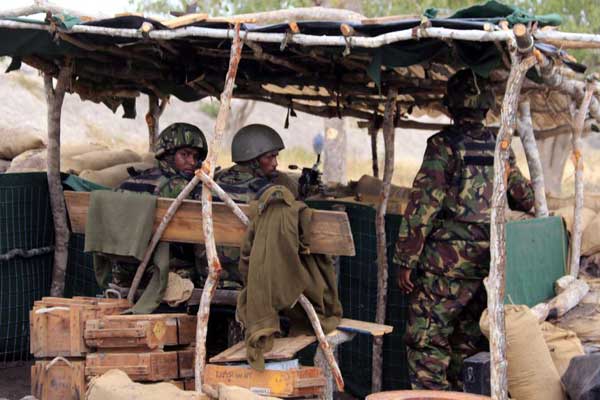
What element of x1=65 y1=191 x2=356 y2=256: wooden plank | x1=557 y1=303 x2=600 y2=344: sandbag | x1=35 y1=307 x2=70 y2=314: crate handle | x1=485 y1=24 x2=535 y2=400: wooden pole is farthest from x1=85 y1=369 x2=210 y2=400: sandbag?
x1=557 y1=303 x2=600 y2=344: sandbag

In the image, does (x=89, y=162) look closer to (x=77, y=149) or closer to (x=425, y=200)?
(x=77, y=149)

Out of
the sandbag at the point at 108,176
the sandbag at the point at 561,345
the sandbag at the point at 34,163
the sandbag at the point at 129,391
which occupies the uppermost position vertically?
the sandbag at the point at 34,163

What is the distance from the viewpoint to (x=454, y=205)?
6.68 meters

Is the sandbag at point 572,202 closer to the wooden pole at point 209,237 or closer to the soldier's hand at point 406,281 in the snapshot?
the soldier's hand at point 406,281

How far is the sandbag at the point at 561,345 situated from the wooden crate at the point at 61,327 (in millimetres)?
2683

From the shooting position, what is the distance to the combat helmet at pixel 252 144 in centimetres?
691

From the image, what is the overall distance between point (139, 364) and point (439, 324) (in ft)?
6.37

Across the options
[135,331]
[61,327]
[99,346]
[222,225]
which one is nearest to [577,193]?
[222,225]

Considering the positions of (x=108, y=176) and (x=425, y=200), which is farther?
(x=108, y=176)

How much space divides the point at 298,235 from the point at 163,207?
1.12m

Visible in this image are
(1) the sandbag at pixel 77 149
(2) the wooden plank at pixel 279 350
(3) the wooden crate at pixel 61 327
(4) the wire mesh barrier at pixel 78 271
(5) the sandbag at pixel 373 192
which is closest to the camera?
(2) the wooden plank at pixel 279 350

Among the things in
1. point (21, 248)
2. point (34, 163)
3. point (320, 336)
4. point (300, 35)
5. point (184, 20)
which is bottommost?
point (320, 336)

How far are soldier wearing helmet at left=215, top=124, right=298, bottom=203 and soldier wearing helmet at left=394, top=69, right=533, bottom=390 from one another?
97cm

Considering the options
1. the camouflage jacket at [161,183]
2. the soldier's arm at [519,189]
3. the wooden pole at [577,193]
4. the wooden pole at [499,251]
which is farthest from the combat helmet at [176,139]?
the wooden pole at [577,193]
